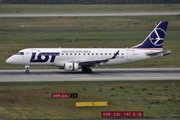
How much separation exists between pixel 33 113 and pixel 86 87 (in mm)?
12996

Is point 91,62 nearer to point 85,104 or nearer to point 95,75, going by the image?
point 95,75

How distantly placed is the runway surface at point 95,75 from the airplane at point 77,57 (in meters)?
1.15

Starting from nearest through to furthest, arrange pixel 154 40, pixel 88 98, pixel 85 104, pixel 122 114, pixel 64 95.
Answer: pixel 122 114
pixel 85 104
pixel 88 98
pixel 64 95
pixel 154 40

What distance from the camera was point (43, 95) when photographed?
49.7 metres

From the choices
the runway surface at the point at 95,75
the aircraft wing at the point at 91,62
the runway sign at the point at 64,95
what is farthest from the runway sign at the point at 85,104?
the aircraft wing at the point at 91,62

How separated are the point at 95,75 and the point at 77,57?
314 centimetres

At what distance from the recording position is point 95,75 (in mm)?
63375

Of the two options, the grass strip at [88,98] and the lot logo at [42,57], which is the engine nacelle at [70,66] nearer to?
the lot logo at [42,57]

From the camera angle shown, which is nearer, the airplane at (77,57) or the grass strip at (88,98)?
the grass strip at (88,98)

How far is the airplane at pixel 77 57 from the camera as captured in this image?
63875 millimetres

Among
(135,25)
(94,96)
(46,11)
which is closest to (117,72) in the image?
(94,96)

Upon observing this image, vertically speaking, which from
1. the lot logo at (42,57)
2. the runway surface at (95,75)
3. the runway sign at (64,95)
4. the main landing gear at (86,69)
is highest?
the lot logo at (42,57)

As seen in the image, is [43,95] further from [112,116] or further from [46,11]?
[46,11]

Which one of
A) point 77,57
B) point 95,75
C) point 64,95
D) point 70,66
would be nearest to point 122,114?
point 64,95
